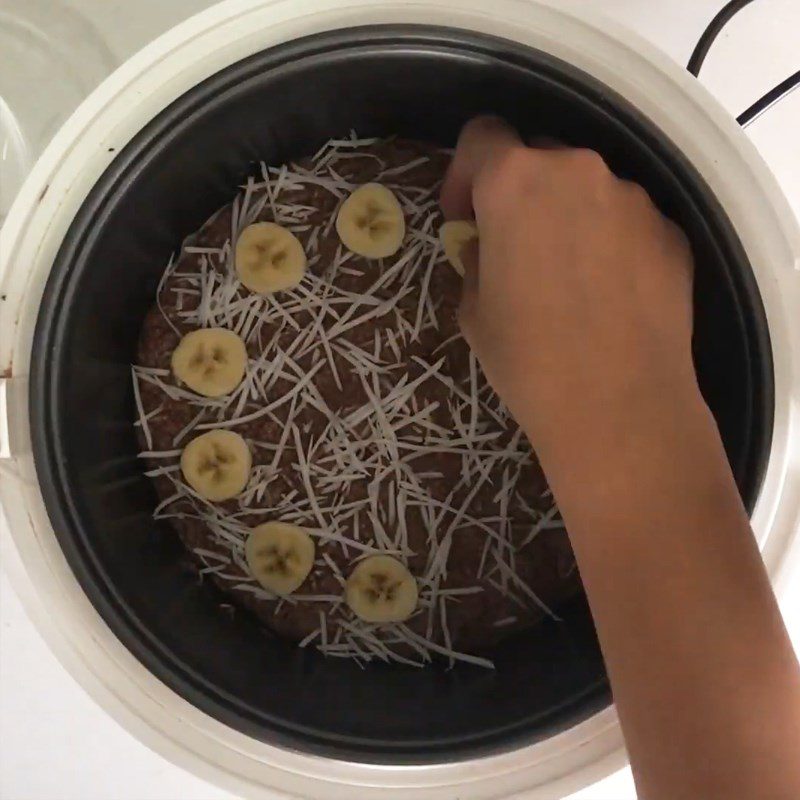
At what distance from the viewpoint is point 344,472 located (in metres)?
0.77

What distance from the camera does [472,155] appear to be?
0.65 meters

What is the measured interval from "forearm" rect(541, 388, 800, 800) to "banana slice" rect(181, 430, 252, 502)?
325 millimetres

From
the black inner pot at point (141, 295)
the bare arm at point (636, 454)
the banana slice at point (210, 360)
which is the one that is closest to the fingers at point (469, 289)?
the bare arm at point (636, 454)

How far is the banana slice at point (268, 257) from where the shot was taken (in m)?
0.77

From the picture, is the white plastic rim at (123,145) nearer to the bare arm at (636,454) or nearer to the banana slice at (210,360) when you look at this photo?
the bare arm at (636,454)

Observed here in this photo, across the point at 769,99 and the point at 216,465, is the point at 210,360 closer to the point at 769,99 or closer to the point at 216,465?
the point at 216,465

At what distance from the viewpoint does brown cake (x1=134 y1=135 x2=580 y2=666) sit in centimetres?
76

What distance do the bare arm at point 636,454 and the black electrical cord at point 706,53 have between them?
0.13m

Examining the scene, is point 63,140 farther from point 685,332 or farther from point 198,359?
point 685,332

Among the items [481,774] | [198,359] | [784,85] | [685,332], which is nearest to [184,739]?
[481,774]

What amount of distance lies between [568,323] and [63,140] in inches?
13.9

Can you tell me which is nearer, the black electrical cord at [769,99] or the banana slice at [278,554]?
the black electrical cord at [769,99]

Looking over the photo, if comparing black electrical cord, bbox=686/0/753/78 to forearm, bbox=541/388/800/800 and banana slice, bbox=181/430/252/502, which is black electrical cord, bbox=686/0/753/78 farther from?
banana slice, bbox=181/430/252/502

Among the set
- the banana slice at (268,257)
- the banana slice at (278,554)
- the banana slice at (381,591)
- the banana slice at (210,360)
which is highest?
the banana slice at (268,257)
